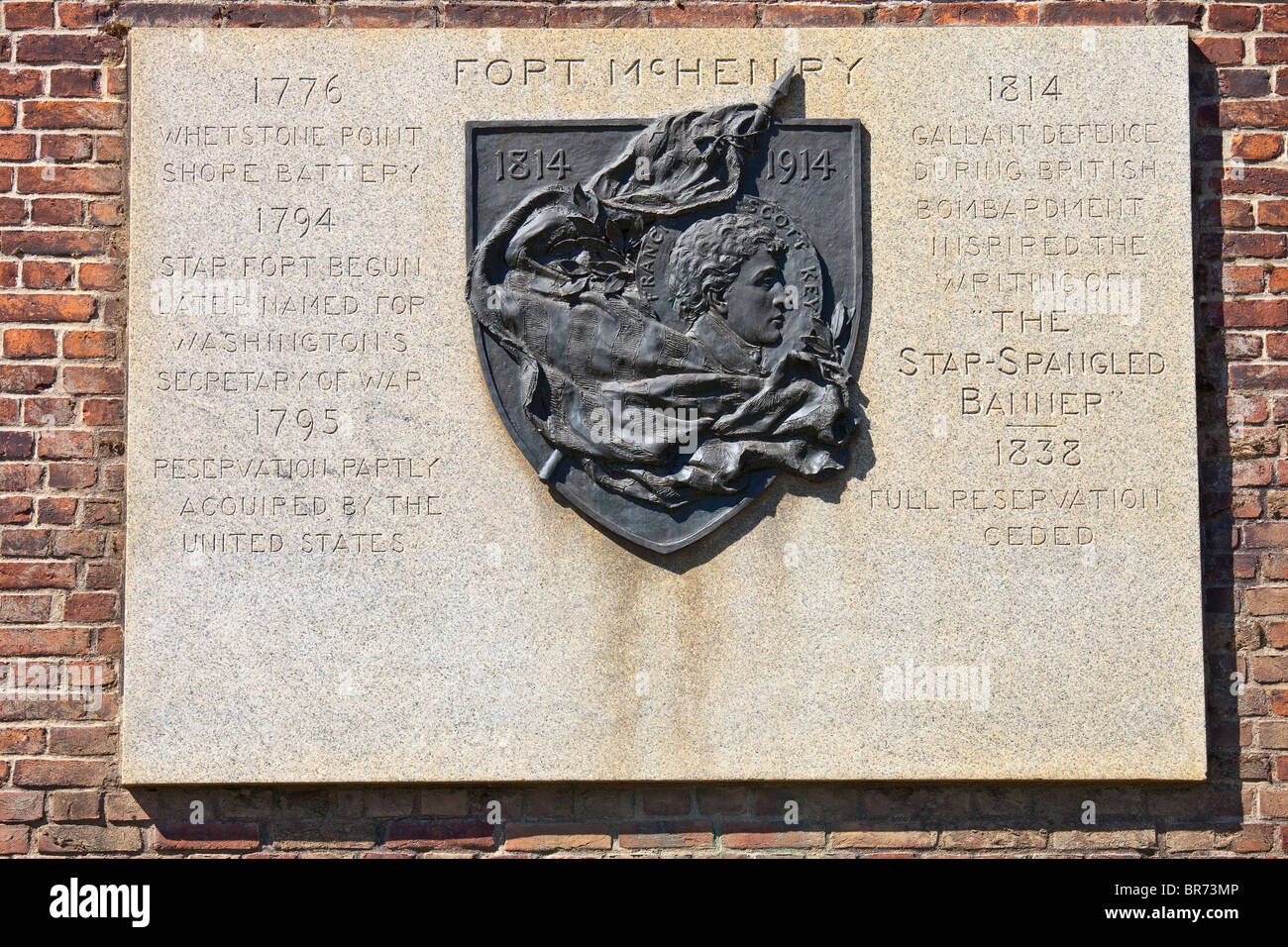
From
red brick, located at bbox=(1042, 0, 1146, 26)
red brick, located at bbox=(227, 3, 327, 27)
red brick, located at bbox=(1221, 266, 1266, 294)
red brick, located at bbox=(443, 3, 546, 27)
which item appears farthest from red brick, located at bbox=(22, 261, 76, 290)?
red brick, located at bbox=(1221, 266, 1266, 294)

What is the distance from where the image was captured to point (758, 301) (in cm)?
367

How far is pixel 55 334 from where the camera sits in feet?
12.4

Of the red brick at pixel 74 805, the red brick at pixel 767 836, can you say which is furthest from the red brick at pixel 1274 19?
the red brick at pixel 74 805

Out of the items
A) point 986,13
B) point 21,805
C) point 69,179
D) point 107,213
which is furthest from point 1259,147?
point 21,805

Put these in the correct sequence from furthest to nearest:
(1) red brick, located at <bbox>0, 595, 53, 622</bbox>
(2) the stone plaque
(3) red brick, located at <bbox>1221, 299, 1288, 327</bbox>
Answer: (3) red brick, located at <bbox>1221, 299, 1288, 327</bbox>
(1) red brick, located at <bbox>0, 595, 53, 622</bbox>
(2) the stone plaque

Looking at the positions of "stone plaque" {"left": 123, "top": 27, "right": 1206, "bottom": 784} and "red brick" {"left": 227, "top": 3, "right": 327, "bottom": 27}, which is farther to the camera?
"red brick" {"left": 227, "top": 3, "right": 327, "bottom": 27}

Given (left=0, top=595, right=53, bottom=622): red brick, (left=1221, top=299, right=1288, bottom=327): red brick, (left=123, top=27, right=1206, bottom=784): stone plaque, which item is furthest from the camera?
(left=1221, top=299, right=1288, bottom=327): red brick

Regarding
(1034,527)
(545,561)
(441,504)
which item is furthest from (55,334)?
(1034,527)

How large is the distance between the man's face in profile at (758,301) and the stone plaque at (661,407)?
0.01 meters

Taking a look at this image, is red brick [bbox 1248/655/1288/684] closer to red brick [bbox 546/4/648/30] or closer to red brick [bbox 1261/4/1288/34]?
red brick [bbox 1261/4/1288/34]

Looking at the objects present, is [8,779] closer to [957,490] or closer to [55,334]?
[55,334]

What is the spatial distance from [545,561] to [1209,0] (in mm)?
2650

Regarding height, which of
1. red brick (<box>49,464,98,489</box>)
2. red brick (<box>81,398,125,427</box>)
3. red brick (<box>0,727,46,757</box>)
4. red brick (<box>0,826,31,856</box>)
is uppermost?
red brick (<box>81,398,125,427</box>)

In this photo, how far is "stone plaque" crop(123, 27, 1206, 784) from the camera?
11.8 feet
